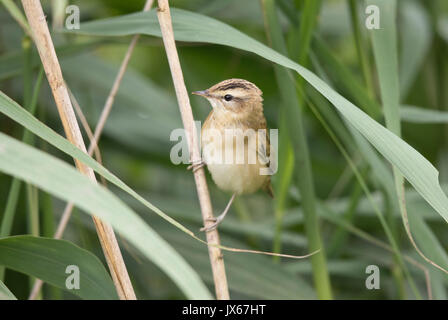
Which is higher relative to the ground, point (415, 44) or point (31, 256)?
point (415, 44)

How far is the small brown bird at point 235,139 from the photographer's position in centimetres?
162

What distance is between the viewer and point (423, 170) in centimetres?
114

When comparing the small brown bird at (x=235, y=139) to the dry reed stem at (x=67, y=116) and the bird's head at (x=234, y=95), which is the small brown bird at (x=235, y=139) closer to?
the bird's head at (x=234, y=95)

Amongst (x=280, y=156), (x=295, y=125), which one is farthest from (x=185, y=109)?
(x=280, y=156)

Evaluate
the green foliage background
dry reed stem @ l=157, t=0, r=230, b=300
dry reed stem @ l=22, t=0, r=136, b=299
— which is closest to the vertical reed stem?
the green foliage background

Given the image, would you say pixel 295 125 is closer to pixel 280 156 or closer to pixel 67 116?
pixel 280 156

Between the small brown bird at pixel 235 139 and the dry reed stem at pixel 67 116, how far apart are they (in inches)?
16.8

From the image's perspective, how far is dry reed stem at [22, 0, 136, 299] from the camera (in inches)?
48.4

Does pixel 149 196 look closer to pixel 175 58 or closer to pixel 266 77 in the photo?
pixel 266 77

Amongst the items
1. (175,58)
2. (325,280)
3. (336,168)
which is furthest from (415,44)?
(175,58)

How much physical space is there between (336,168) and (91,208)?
2.19 m

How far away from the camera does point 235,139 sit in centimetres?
174

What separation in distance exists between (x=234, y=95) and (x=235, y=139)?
20cm

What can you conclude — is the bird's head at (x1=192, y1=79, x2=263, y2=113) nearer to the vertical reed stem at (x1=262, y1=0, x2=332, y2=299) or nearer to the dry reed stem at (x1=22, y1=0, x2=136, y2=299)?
the vertical reed stem at (x1=262, y1=0, x2=332, y2=299)
